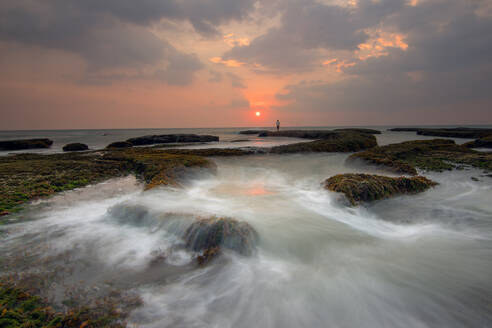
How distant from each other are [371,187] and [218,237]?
12.2 feet

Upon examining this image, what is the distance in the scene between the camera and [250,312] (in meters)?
2.13

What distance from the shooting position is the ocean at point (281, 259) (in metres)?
2.13

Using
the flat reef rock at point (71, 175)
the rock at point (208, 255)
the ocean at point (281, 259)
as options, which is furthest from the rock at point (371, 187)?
the flat reef rock at point (71, 175)

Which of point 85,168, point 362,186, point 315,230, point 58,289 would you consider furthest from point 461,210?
point 85,168

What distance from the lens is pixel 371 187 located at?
16.0ft

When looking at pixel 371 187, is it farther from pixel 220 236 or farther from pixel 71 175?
pixel 71 175

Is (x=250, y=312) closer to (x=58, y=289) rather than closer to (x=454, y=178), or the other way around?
(x=58, y=289)

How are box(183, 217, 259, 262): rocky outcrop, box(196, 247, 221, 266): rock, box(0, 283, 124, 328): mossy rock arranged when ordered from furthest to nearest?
box(183, 217, 259, 262): rocky outcrop < box(196, 247, 221, 266): rock < box(0, 283, 124, 328): mossy rock

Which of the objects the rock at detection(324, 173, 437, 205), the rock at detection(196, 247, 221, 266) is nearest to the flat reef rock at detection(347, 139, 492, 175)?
the rock at detection(324, 173, 437, 205)

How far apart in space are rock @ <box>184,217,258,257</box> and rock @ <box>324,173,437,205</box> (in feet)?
8.76

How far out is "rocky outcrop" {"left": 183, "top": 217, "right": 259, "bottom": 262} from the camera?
119 inches

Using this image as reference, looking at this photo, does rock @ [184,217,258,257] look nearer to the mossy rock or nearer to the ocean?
the ocean

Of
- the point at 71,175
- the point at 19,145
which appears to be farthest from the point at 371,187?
the point at 19,145

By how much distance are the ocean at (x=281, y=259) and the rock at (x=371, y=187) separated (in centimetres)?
21
